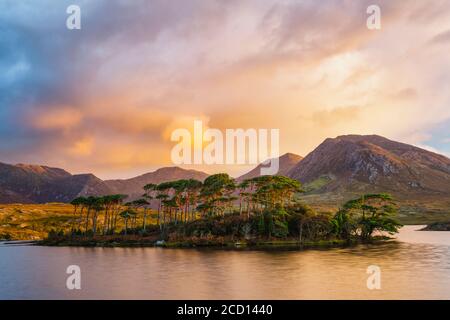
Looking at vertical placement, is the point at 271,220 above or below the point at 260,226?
above

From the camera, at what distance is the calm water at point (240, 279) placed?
159 feet

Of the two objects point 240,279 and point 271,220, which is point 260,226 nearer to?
point 271,220

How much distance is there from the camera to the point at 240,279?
193 feet

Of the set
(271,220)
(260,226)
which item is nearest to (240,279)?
(260,226)

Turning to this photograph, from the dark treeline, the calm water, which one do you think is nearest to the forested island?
the dark treeline

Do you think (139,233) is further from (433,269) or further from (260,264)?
(433,269)

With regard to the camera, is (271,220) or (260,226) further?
(260,226)

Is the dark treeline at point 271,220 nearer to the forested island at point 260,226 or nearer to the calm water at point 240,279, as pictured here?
the forested island at point 260,226

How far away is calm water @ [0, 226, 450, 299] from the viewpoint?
4853 cm

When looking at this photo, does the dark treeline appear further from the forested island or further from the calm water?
the calm water

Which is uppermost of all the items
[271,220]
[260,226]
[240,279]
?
[271,220]

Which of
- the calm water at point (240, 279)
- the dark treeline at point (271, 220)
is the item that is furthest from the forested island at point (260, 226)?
the calm water at point (240, 279)
